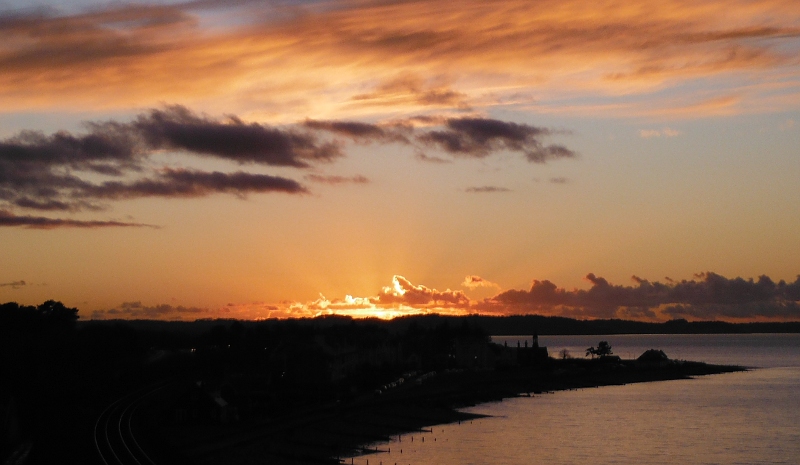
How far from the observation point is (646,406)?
489ft

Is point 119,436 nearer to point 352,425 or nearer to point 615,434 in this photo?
point 352,425

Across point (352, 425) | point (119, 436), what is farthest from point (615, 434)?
point (119, 436)

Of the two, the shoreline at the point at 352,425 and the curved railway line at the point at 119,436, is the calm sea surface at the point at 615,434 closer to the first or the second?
the shoreline at the point at 352,425

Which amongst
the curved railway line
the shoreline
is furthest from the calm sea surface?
the curved railway line

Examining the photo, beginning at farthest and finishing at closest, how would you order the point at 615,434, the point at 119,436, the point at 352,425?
the point at 615,434, the point at 352,425, the point at 119,436

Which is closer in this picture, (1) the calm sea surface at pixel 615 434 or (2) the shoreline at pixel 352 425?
(2) the shoreline at pixel 352 425

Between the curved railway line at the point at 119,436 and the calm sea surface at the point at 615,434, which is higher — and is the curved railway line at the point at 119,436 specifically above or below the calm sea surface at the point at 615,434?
above

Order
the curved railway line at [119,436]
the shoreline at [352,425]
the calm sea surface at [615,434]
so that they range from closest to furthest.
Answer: the curved railway line at [119,436] < the shoreline at [352,425] < the calm sea surface at [615,434]

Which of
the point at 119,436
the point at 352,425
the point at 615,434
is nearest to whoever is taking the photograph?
the point at 119,436

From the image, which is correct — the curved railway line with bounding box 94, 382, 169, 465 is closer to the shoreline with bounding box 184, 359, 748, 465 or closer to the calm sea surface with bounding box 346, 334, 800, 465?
the shoreline with bounding box 184, 359, 748, 465

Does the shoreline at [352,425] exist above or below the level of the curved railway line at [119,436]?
below

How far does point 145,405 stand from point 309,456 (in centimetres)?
3590

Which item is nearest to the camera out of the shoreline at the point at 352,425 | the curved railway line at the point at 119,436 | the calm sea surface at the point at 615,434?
the curved railway line at the point at 119,436

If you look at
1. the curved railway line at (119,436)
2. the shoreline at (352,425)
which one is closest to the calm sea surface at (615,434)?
the shoreline at (352,425)
